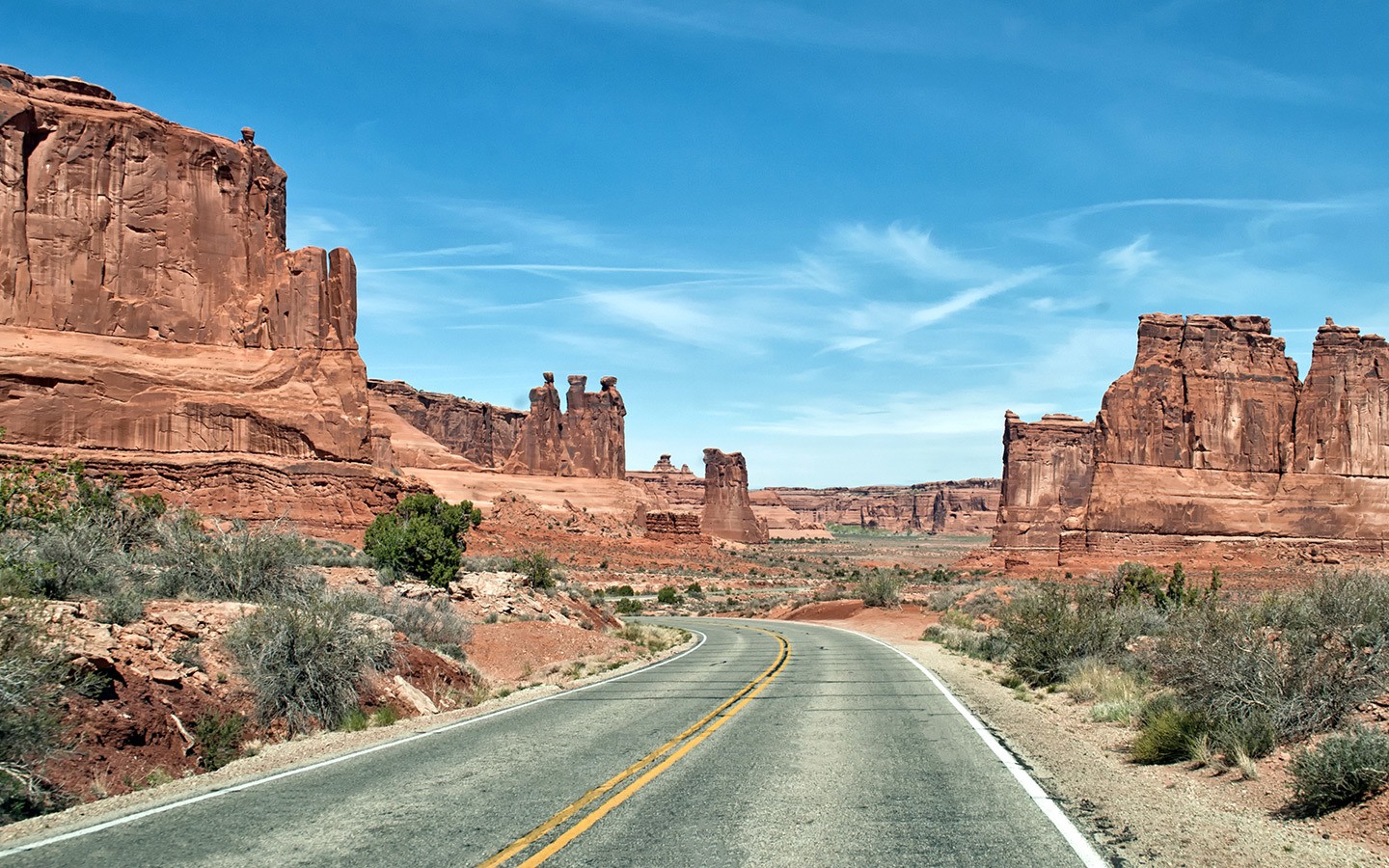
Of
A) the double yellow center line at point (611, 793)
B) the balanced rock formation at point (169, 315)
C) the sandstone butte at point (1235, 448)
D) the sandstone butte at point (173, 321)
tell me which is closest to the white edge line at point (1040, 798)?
the double yellow center line at point (611, 793)

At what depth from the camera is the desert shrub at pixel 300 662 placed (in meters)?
11.7

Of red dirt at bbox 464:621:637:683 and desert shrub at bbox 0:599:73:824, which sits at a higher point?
desert shrub at bbox 0:599:73:824

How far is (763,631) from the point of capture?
110ft

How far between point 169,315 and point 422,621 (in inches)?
972

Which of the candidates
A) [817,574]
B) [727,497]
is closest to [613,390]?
[727,497]

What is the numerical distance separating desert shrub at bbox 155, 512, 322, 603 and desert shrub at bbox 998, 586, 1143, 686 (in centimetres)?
1217

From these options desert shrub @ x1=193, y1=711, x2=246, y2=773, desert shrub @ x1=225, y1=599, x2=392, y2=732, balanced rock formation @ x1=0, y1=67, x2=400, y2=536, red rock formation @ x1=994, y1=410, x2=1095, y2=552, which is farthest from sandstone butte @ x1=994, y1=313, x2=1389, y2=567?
desert shrub @ x1=193, y1=711, x2=246, y2=773

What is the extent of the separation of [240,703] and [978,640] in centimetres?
1804

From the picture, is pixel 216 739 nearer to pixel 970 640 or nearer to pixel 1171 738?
pixel 1171 738

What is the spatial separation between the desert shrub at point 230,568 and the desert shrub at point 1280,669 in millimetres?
11816

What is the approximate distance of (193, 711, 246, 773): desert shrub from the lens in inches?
386

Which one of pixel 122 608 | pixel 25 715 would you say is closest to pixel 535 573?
pixel 122 608

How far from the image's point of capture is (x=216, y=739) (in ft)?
33.1

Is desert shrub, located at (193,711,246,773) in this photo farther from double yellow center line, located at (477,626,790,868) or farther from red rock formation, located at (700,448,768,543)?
red rock formation, located at (700,448,768,543)
